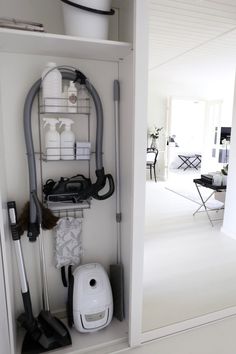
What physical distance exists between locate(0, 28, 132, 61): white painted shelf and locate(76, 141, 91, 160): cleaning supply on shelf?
0.51 meters

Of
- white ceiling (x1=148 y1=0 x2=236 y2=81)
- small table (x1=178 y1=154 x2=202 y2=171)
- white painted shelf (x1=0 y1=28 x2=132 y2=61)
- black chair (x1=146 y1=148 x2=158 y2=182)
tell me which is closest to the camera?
white painted shelf (x1=0 y1=28 x2=132 y2=61)

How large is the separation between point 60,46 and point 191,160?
8.06m

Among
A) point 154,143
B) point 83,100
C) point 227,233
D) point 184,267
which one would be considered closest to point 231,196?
point 227,233

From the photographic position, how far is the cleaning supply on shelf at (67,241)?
5.61 feet

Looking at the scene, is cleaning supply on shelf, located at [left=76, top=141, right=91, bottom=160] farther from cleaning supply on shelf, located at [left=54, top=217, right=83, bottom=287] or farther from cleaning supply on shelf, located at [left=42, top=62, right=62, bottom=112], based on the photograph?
cleaning supply on shelf, located at [left=54, top=217, right=83, bottom=287]

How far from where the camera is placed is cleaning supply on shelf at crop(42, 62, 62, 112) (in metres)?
1.42

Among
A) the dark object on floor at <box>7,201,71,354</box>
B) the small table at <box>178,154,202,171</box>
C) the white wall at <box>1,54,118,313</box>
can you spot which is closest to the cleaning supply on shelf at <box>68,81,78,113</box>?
the white wall at <box>1,54,118,313</box>

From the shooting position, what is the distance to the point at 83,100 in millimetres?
1628

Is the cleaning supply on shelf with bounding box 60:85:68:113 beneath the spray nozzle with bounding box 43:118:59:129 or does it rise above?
above

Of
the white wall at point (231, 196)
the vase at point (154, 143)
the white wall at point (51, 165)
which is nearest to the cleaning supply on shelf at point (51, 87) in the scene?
the white wall at point (51, 165)

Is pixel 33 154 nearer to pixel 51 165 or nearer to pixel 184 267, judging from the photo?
pixel 51 165

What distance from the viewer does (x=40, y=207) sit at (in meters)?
1.54

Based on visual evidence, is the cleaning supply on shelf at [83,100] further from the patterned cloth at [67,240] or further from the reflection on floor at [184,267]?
the reflection on floor at [184,267]

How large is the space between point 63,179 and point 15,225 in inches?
15.0
